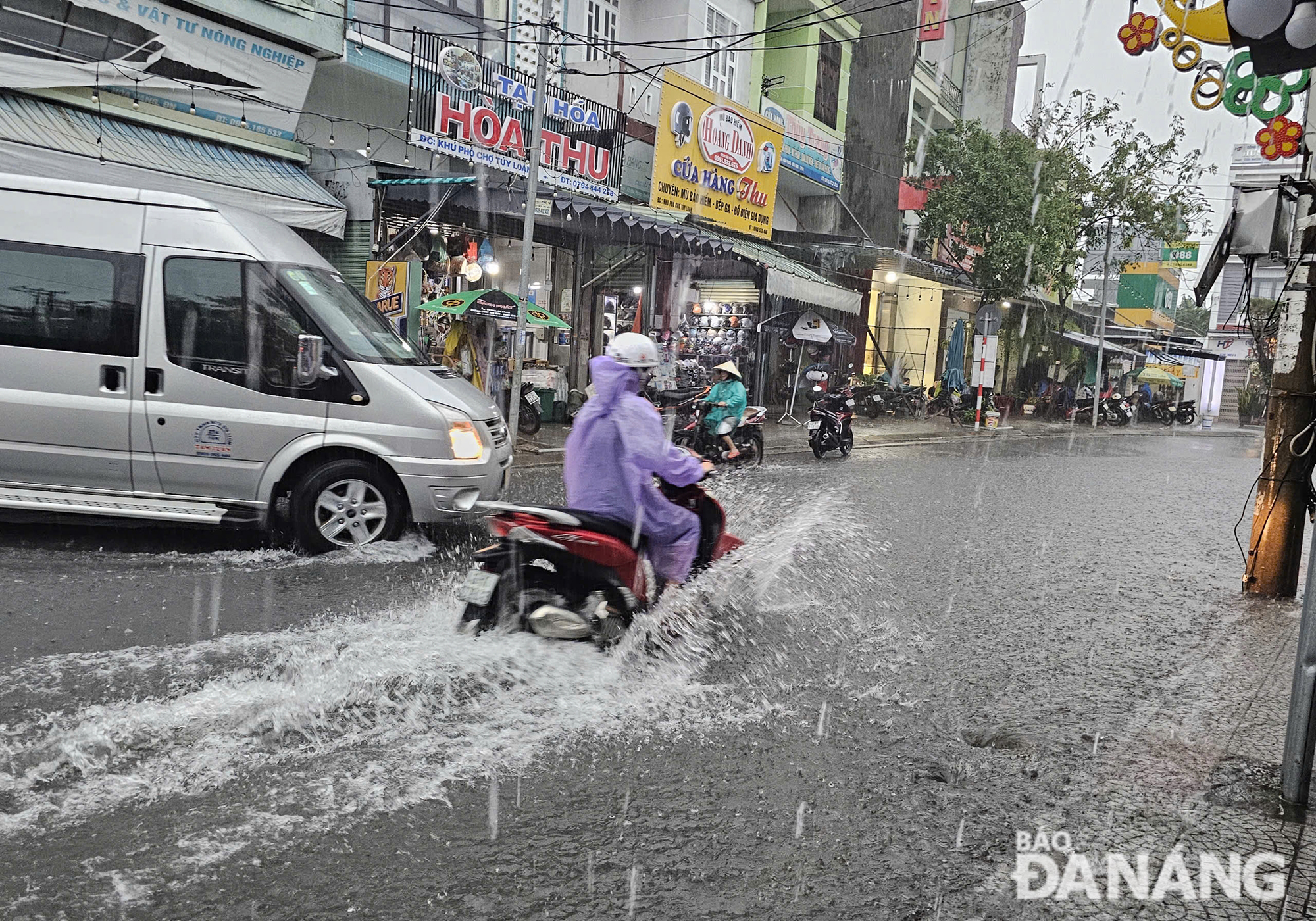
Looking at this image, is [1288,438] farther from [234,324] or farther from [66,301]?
[66,301]

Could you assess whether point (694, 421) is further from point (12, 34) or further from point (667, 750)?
point (667, 750)

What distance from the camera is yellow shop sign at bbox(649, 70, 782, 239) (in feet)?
60.4

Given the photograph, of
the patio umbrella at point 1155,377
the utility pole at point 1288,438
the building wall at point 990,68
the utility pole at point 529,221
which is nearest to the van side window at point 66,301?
the utility pole at point 529,221

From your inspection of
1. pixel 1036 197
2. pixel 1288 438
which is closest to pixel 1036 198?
pixel 1036 197

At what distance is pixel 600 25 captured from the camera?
19.0 meters

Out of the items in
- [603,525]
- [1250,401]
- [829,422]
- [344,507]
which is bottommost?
[344,507]

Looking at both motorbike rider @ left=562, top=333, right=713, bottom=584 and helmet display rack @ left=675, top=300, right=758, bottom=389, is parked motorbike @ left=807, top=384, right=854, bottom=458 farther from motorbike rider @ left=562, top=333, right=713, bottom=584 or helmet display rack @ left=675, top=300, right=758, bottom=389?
motorbike rider @ left=562, top=333, right=713, bottom=584

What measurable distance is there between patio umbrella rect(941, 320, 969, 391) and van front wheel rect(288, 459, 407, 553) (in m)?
23.7

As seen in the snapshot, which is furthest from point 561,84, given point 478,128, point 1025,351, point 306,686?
point 1025,351

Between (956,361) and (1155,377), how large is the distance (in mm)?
21709

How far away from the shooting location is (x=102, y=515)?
6445 millimetres

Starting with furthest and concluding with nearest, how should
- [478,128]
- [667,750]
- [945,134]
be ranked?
[945,134], [478,128], [667,750]

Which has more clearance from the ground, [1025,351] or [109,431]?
[1025,351]

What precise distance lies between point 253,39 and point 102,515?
8280mm
